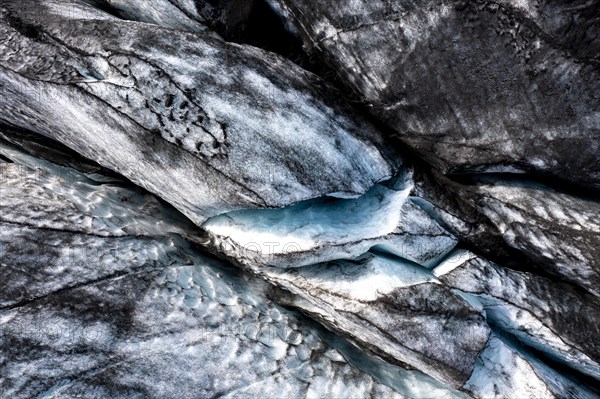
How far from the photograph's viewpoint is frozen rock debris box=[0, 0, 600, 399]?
374 cm

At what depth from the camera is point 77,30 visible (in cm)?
403

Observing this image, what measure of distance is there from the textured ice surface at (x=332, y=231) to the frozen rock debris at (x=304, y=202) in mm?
22

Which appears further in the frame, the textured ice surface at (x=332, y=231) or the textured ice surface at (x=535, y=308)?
the textured ice surface at (x=535, y=308)

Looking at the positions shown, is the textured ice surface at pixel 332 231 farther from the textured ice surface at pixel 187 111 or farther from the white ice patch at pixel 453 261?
the textured ice surface at pixel 187 111

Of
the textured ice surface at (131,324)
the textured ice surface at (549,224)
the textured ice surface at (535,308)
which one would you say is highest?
the textured ice surface at (549,224)

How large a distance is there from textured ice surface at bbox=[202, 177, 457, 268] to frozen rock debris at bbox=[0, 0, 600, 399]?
0.02 metres

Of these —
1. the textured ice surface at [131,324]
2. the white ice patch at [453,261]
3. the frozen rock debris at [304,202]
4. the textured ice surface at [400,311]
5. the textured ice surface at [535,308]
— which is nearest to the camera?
the textured ice surface at [131,324]

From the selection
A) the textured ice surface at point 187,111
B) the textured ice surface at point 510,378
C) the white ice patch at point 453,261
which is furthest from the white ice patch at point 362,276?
the textured ice surface at point 510,378

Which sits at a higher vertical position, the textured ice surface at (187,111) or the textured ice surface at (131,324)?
the textured ice surface at (187,111)

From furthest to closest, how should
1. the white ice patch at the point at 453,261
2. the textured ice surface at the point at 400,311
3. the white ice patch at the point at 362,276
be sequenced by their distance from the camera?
the white ice patch at the point at 453,261 < the white ice patch at the point at 362,276 < the textured ice surface at the point at 400,311

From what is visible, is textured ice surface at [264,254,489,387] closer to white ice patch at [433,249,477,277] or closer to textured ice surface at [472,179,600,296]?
white ice patch at [433,249,477,277]

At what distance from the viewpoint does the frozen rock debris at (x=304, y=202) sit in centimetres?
374

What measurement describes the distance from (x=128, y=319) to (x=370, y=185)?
2421 millimetres

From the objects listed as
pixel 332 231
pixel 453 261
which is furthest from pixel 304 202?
pixel 453 261
